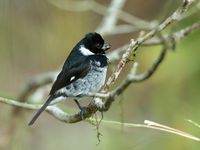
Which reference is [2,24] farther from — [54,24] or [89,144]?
[89,144]

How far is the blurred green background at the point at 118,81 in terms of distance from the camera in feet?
10.6

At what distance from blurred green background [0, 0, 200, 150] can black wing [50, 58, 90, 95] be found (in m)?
0.56

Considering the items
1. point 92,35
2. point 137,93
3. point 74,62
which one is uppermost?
point 92,35

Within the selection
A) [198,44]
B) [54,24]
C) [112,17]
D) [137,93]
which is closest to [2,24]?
[54,24]

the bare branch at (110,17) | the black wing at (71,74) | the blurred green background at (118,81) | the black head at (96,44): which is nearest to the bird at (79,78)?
the black wing at (71,74)

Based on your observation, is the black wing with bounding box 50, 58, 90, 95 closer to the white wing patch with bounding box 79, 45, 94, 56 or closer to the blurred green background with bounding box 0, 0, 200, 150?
the white wing patch with bounding box 79, 45, 94, 56

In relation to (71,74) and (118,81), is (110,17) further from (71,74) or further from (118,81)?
(71,74)

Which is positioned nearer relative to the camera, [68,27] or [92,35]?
[92,35]

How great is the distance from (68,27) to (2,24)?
0.73 m

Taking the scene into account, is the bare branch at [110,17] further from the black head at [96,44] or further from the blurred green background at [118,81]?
the black head at [96,44]

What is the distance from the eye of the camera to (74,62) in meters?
2.86

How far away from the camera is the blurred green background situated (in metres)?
3.25

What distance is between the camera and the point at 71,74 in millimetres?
2811

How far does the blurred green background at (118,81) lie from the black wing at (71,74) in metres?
0.56
